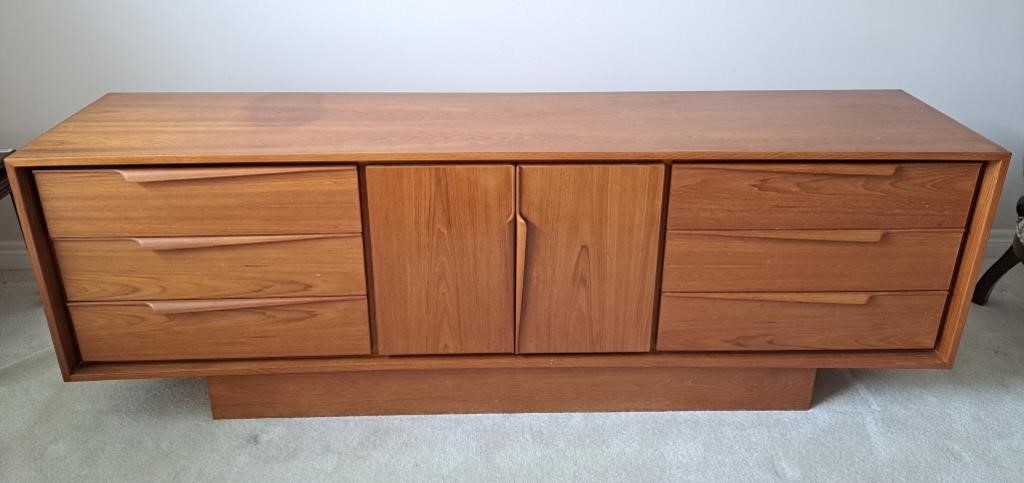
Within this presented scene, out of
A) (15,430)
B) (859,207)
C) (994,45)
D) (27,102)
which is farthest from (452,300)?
(994,45)

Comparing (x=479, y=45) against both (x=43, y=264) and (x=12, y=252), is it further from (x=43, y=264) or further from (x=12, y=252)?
(x=12, y=252)

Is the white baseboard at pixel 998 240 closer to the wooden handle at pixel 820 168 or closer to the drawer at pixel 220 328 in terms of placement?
the wooden handle at pixel 820 168

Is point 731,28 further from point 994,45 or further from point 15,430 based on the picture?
point 15,430

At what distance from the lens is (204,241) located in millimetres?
1326

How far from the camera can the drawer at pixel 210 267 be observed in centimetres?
133

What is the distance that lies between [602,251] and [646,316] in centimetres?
16

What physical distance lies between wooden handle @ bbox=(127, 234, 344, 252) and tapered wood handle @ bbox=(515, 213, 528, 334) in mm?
304

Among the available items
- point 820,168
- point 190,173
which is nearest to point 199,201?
point 190,173

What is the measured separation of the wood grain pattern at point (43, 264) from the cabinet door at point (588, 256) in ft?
2.55

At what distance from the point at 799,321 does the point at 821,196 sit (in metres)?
0.25

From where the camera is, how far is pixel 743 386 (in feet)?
5.08

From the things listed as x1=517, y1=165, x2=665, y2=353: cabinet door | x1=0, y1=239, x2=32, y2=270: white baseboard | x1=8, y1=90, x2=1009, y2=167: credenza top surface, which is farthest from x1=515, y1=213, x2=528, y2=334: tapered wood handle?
x1=0, y1=239, x2=32, y2=270: white baseboard

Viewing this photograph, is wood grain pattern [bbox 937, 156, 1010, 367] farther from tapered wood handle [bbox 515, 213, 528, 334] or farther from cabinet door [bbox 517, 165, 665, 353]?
A: tapered wood handle [bbox 515, 213, 528, 334]

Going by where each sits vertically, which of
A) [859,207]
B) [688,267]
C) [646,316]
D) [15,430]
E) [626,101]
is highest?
[626,101]
